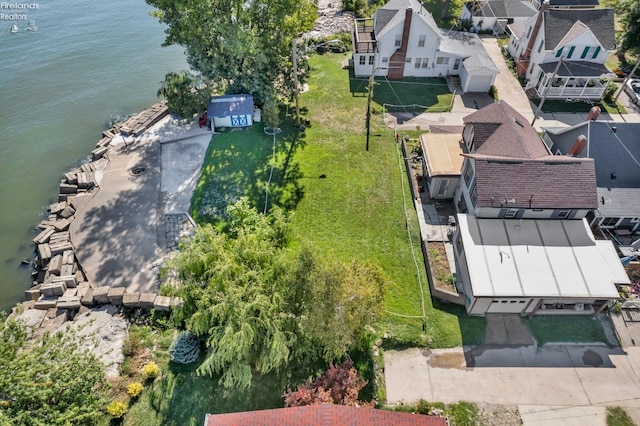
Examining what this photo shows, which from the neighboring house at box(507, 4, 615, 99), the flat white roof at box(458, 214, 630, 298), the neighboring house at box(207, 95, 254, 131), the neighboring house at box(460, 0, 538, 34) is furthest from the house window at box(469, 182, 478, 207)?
the neighboring house at box(460, 0, 538, 34)

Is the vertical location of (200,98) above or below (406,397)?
above

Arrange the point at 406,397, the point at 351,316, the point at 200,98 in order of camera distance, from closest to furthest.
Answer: the point at 351,316, the point at 406,397, the point at 200,98

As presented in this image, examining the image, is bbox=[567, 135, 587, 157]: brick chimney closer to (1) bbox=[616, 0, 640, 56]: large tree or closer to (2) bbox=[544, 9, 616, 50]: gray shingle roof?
(2) bbox=[544, 9, 616, 50]: gray shingle roof

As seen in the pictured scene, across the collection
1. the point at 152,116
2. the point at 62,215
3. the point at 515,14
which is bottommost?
the point at 62,215

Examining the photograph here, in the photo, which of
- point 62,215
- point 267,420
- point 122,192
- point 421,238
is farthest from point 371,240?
point 62,215

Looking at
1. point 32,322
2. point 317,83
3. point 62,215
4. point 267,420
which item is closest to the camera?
point 267,420

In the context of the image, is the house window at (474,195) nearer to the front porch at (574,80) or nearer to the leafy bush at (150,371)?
the front porch at (574,80)

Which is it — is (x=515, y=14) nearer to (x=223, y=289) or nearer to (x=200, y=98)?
(x=200, y=98)
